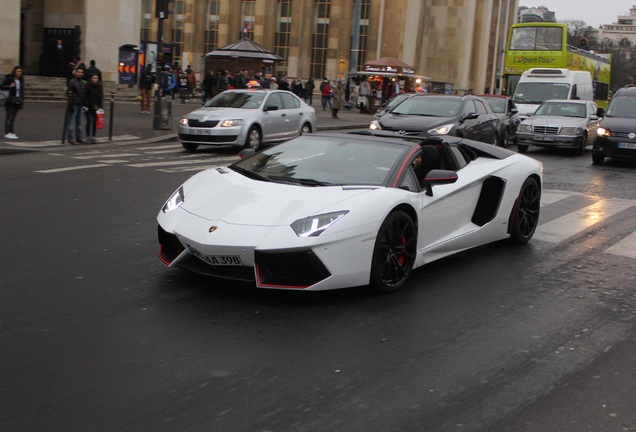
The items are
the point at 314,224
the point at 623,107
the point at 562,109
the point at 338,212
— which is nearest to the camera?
the point at 314,224

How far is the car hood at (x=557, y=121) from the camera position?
22402 mm

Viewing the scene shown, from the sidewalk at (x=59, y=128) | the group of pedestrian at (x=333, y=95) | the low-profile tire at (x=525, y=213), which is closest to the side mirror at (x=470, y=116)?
the sidewalk at (x=59, y=128)

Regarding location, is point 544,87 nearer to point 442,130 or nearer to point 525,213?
point 442,130

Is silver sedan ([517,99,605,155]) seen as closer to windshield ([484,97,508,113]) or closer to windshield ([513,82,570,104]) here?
windshield ([484,97,508,113])

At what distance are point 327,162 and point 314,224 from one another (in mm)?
1301

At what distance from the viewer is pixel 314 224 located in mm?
6031

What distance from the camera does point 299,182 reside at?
6.79 meters

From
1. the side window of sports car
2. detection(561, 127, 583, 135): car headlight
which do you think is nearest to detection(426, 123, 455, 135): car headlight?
detection(561, 127, 583, 135): car headlight

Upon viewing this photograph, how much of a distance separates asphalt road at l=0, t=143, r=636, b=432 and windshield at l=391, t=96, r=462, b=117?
1037 cm

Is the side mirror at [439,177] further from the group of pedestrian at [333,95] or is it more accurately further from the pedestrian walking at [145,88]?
the group of pedestrian at [333,95]

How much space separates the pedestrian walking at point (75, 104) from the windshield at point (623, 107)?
521 inches

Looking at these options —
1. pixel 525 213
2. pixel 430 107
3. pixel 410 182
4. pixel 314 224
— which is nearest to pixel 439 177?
pixel 410 182

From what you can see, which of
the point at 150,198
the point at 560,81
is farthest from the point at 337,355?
the point at 560,81

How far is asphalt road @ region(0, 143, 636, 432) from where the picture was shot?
4.15m
